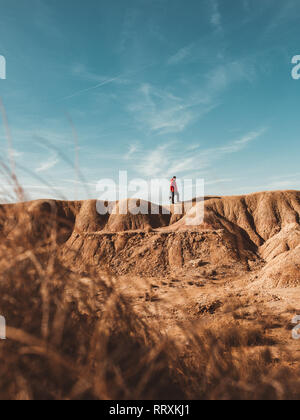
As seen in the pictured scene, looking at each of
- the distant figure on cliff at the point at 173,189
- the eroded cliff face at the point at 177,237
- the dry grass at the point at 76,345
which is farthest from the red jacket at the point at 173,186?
the dry grass at the point at 76,345

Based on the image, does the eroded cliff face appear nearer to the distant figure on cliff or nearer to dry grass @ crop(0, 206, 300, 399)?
dry grass @ crop(0, 206, 300, 399)

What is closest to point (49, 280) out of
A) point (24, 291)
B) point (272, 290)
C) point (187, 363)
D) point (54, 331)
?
point (24, 291)

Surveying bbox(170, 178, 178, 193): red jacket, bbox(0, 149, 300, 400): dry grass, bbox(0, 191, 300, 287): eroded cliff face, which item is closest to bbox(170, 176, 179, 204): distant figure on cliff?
bbox(170, 178, 178, 193): red jacket

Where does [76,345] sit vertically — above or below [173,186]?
below

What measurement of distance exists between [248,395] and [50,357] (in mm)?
2077

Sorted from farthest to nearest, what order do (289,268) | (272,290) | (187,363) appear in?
1. (289,268)
2. (272,290)
3. (187,363)

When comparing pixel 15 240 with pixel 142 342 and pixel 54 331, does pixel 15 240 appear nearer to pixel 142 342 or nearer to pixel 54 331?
pixel 54 331

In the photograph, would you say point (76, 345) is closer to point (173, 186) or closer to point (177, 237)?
point (177, 237)

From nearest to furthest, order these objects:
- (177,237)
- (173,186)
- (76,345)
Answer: (76,345)
(177,237)
(173,186)

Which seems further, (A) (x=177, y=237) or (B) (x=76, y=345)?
(A) (x=177, y=237)

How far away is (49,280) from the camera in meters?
2.34

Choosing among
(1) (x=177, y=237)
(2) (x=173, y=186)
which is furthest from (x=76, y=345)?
(2) (x=173, y=186)

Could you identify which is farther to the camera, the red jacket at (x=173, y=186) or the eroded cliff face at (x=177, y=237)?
the red jacket at (x=173, y=186)

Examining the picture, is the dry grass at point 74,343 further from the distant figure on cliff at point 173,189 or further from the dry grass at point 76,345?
the distant figure on cliff at point 173,189
